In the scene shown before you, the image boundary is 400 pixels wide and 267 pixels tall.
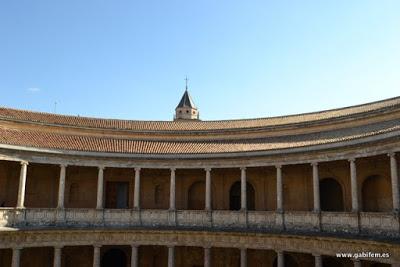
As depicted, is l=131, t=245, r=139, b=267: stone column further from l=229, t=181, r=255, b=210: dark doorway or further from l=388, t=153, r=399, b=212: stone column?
l=388, t=153, r=399, b=212: stone column

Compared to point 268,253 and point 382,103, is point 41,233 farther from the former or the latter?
point 382,103

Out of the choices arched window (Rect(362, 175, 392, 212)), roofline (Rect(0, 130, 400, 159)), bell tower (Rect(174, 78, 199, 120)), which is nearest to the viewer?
roofline (Rect(0, 130, 400, 159))

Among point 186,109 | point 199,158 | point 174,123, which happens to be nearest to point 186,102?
point 186,109

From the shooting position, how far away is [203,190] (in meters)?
33.8

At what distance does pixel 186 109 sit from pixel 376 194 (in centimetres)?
5455

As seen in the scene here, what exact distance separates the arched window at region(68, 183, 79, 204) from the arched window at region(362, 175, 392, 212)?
20.9m

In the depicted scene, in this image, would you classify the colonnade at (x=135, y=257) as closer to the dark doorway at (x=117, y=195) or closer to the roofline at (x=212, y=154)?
the dark doorway at (x=117, y=195)

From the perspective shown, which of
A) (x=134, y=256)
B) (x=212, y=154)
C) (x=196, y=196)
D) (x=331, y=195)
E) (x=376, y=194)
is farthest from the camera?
(x=196, y=196)

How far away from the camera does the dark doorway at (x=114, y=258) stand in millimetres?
33344

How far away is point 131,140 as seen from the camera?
34.1m

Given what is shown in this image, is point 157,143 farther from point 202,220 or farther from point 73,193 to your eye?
point 202,220

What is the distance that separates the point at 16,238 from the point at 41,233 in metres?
1.44

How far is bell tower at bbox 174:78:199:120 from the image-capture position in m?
78.3

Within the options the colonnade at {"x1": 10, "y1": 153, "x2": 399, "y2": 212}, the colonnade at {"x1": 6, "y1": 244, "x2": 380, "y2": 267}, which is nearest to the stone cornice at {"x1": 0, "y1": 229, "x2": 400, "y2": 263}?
the colonnade at {"x1": 6, "y1": 244, "x2": 380, "y2": 267}
